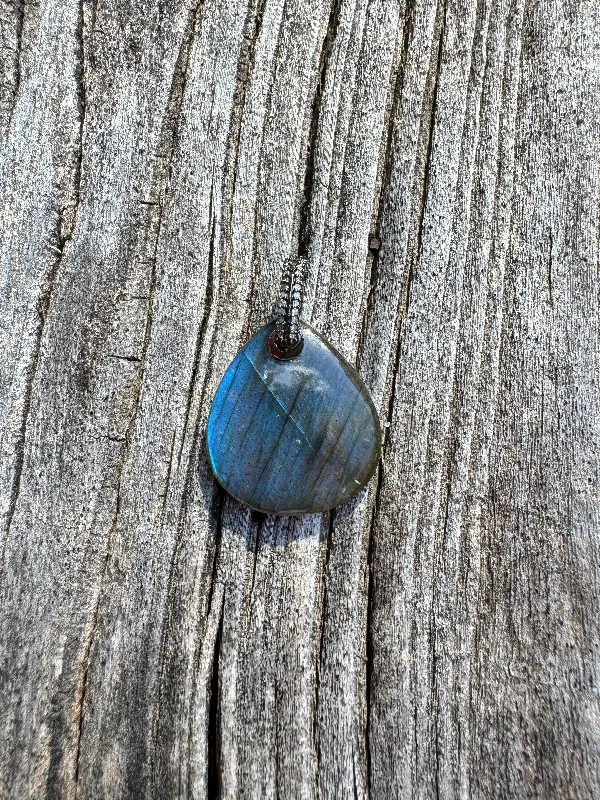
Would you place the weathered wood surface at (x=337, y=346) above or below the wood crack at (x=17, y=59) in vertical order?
below

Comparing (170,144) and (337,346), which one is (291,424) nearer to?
(337,346)

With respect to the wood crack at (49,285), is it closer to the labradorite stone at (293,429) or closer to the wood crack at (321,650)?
the labradorite stone at (293,429)

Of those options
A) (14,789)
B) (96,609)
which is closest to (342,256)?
(96,609)

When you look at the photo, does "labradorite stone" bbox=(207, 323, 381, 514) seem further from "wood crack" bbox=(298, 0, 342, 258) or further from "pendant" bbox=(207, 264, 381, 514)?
"wood crack" bbox=(298, 0, 342, 258)

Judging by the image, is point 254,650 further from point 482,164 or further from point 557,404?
point 482,164

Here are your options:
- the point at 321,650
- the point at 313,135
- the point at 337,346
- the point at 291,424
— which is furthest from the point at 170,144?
the point at 321,650

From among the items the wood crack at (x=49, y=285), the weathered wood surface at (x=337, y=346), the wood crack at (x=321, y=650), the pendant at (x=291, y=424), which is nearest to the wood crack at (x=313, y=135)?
the weathered wood surface at (x=337, y=346)

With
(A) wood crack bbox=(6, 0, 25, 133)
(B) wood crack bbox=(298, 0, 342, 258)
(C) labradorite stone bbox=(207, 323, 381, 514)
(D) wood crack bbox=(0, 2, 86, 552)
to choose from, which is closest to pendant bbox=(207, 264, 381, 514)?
(C) labradorite stone bbox=(207, 323, 381, 514)
